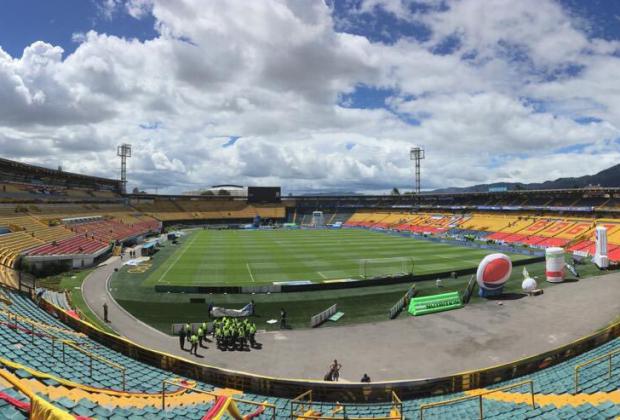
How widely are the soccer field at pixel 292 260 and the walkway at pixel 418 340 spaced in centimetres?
1160

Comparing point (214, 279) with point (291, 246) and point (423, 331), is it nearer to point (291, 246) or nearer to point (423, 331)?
point (423, 331)

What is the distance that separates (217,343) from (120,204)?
88.2m

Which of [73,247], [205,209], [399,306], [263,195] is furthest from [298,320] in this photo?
[263,195]

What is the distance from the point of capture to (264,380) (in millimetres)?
12500

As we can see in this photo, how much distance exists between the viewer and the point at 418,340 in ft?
68.5

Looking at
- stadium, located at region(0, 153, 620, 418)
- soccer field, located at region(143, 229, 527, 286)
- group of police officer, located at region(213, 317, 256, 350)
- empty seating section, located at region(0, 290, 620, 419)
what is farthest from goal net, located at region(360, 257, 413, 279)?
empty seating section, located at region(0, 290, 620, 419)

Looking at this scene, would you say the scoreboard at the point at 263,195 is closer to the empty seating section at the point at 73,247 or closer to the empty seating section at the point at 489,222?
the empty seating section at the point at 489,222

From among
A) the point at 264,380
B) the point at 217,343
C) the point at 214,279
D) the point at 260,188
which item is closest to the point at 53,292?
the point at 214,279

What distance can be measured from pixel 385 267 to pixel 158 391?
3330cm

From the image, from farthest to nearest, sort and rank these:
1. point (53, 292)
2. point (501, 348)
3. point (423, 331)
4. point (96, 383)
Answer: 1. point (53, 292)
2. point (423, 331)
3. point (501, 348)
4. point (96, 383)

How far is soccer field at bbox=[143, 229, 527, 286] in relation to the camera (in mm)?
37750

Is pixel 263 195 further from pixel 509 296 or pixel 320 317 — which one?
pixel 320 317

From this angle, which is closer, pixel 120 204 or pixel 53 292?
pixel 53 292

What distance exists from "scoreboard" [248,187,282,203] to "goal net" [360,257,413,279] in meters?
83.6
